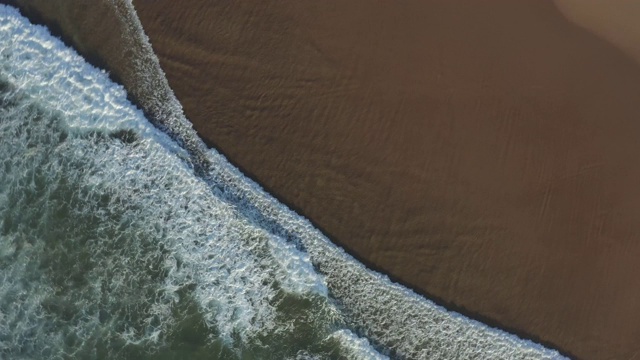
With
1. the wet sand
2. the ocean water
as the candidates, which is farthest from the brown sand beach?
the ocean water

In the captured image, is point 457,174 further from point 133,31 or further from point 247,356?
point 133,31

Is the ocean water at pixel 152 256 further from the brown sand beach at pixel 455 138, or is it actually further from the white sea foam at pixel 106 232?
the brown sand beach at pixel 455 138

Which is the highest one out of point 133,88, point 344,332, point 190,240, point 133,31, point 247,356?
point 133,31

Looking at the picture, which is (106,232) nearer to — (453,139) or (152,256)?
(152,256)

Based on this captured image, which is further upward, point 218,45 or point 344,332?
point 218,45

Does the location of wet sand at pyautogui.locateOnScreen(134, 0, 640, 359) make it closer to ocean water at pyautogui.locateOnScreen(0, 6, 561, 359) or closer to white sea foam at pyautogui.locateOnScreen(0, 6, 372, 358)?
ocean water at pyautogui.locateOnScreen(0, 6, 561, 359)

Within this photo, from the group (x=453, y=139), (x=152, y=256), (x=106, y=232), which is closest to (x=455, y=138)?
(x=453, y=139)

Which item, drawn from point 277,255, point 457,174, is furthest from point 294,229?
point 457,174
